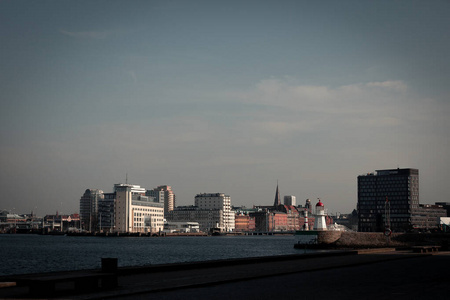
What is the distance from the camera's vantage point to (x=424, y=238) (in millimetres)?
140875

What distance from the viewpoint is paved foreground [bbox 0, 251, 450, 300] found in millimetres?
21016

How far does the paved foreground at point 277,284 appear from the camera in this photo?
2102 centimetres

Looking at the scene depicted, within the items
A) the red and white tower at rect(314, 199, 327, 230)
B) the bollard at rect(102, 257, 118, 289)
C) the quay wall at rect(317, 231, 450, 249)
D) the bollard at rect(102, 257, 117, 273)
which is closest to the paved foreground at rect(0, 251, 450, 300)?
the bollard at rect(102, 257, 118, 289)

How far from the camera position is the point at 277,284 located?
2523 cm

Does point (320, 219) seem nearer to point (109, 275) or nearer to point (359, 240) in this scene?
point (359, 240)

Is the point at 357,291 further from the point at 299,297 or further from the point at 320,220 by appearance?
the point at 320,220

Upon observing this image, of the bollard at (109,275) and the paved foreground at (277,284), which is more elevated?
the bollard at (109,275)

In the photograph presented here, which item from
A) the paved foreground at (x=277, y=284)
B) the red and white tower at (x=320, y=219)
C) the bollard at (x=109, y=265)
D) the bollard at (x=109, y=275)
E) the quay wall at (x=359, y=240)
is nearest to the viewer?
the paved foreground at (x=277, y=284)

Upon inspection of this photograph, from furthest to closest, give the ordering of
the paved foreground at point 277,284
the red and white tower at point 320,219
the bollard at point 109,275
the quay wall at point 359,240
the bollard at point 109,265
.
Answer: the red and white tower at point 320,219 < the quay wall at point 359,240 < the bollard at point 109,265 < the bollard at point 109,275 < the paved foreground at point 277,284

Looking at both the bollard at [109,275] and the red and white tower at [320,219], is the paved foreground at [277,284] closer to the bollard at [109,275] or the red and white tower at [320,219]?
the bollard at [109,275]

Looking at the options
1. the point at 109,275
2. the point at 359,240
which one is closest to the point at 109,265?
the point at 109,275

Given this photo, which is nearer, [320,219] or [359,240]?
[359,240]

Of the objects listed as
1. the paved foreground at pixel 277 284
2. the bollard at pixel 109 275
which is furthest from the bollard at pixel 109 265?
the paved foreground at pixel 277 284

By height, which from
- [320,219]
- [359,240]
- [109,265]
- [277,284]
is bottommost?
[359,240]
